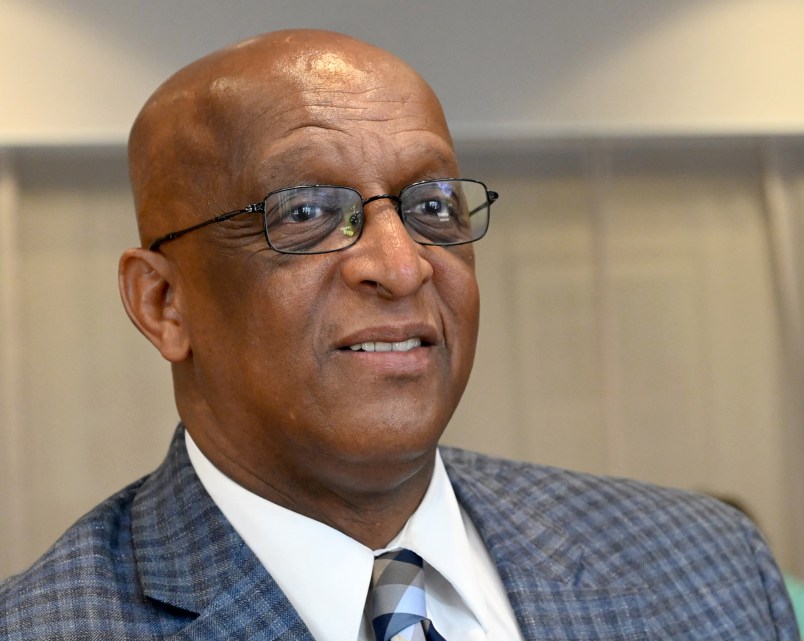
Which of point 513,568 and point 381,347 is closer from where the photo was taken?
point 381,347

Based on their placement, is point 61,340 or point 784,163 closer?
point 61,340

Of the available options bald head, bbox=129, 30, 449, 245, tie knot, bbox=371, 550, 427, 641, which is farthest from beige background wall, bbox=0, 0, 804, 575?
tie knot, bbox=371, 550, 427, 641

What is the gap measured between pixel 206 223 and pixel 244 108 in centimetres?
15

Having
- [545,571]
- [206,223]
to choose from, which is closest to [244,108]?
[206,223]

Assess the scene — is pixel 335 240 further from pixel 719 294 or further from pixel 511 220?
pixel 719 294

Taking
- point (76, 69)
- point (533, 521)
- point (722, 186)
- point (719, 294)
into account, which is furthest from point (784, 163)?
point (533, 521)

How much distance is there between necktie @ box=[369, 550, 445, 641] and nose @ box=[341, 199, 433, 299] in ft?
1.11

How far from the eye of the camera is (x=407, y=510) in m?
1.46

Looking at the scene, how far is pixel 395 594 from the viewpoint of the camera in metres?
1.35

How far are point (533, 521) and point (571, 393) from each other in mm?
2549

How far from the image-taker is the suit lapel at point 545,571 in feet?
4.77

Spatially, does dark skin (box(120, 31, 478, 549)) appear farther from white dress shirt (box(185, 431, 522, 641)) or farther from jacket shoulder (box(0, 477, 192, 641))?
jacket shoulder (box(0, 477, 192, 641))

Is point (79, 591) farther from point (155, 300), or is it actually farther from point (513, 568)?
point (513, 568)

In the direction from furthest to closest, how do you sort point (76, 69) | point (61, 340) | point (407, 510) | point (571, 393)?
point (571, 393) < point (61, 340) < point (76, 69) < point (407, 510)
